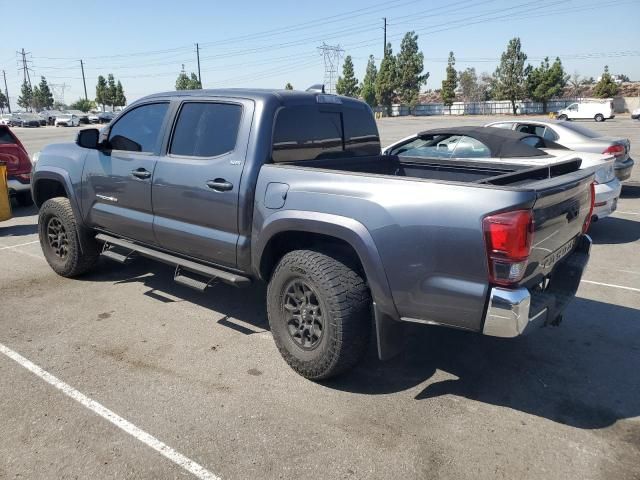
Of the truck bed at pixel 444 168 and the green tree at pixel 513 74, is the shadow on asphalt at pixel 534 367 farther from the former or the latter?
the green tree at pixel 513 74

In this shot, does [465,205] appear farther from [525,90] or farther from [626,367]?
[525,90]

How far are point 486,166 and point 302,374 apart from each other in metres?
2.23

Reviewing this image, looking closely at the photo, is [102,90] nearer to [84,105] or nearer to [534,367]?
[84,105]

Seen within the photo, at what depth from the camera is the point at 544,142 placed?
855 cm

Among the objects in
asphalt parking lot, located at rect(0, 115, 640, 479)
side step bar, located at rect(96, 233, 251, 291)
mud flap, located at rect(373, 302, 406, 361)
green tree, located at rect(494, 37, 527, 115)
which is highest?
green tree, located at rect(494, 37, 527, 115)

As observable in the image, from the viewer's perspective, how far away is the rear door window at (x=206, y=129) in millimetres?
4035

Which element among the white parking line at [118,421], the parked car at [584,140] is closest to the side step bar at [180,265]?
the white parking line at [118,421]

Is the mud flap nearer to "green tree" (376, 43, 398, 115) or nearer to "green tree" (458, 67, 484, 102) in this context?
"green tree" (376, 43, 398, 115)

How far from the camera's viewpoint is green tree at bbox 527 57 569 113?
6075 cm

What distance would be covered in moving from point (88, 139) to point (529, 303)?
4099 millimetres

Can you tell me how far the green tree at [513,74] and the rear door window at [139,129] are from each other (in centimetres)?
6675

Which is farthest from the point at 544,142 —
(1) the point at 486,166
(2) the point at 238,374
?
(2) the point at 238,374

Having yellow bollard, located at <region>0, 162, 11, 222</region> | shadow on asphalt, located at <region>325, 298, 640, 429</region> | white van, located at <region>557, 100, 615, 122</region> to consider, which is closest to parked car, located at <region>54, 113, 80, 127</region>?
white van, located at <region>557, 100, 615, 122</region>

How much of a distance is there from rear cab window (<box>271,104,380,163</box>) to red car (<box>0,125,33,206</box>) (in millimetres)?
7405
